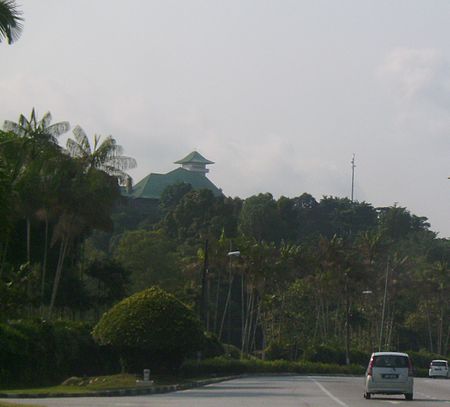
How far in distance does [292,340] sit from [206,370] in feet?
110

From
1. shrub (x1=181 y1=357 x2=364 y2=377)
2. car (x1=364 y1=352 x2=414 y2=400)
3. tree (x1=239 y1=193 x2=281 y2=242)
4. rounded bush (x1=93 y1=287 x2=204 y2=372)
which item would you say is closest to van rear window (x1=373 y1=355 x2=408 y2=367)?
car (x1=364 y1=352 x2=414 y2=400)

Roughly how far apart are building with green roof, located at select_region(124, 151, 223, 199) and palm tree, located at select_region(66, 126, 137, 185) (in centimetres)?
7310

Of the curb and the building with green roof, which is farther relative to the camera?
the building with green roof

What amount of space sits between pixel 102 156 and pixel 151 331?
1706 cm

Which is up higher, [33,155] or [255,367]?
[33,155]

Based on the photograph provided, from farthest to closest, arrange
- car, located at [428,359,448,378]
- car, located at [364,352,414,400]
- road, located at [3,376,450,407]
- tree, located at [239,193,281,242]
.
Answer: tree, located at [239,193,281,242] → car, located at [428,359,448,378] → car, located at [364,352,414,400] → road, located at [3,376,450,407]

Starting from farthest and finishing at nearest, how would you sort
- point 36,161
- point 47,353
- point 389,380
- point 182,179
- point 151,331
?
1. point 182,179
2. point 36,161
3. point 47,353
4. point 151,331
5. point 389,380

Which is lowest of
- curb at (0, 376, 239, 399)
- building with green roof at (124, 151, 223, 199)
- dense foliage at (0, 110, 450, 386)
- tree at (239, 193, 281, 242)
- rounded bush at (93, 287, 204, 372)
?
curb at (0, 376, 239, 399)

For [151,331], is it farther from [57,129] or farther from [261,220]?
[261,220]

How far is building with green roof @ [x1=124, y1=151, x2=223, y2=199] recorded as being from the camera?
140 metres

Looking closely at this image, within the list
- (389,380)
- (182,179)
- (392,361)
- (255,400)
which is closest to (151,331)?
(392,361)

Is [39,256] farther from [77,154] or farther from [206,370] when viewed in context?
[206,370]

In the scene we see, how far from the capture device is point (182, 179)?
14762cm

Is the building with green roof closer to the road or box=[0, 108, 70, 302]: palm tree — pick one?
box=[0, 108, 70, 302]: palm tree
